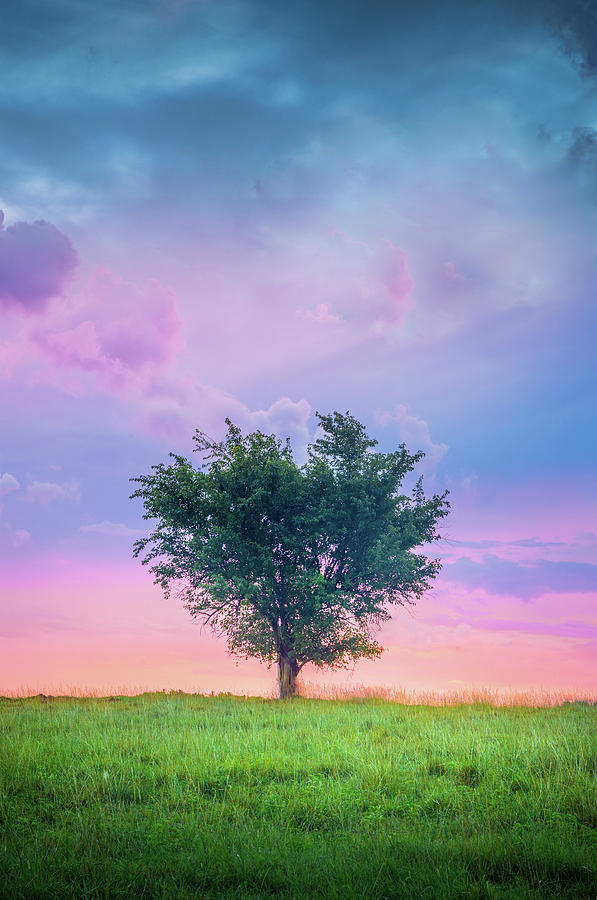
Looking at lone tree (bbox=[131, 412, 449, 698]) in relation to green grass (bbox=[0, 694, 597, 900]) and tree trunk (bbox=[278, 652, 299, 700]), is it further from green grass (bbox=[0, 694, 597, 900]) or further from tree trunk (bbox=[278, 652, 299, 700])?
green grass (bbox=[0, 694, 597, 900])

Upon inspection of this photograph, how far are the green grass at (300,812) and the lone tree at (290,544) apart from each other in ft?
37.3

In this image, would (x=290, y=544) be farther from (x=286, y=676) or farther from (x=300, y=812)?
(x=300, y=812)

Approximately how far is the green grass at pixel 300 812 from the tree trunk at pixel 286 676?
43.2 feet

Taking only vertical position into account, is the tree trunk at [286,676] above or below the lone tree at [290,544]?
below

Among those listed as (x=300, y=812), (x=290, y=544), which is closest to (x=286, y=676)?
(x=290, y=544)

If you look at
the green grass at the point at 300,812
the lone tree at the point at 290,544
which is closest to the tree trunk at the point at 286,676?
the lone tree at the point at 290,544

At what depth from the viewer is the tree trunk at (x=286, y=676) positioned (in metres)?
30.7

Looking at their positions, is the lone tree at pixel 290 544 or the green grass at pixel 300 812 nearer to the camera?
the green grass at pixel 300 812

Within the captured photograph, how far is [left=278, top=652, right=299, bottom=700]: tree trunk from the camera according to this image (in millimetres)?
30672

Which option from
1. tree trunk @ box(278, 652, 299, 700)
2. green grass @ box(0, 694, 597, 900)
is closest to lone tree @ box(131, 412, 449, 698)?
tree trunk @ box(278, 652, 299, 700)

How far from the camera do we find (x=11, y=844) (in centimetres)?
807

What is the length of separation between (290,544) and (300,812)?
1968 cm

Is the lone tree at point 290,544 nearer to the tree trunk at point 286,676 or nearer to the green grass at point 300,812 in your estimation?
the tree trunk at point 286,676

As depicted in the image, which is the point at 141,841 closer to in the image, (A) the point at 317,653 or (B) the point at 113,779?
(B) the point at 113,779
